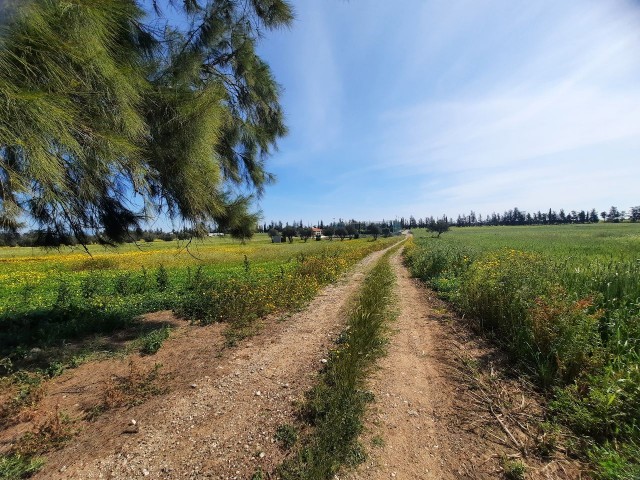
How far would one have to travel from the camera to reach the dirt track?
249 cm

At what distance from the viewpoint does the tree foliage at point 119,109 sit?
6.09 ft

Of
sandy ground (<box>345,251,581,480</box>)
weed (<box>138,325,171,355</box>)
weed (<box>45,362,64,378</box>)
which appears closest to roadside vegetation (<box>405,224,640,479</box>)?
sandy ground (<box>345,251,581,480</box>)

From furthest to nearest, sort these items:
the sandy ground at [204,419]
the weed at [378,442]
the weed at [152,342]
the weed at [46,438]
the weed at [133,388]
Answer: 1. the weed at [152,342]
2. the weed at [133,388]
3. the weed at [378,442]
4. the weed at [46,438]
5. the sandy ground at [204,419]

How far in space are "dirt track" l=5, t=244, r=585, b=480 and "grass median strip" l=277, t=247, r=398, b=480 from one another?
0.13 metres

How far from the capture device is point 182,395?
139 inches

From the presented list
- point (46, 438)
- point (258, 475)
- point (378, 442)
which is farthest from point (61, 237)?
point (378, 442)

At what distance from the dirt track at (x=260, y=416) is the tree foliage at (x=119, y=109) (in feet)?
6.70

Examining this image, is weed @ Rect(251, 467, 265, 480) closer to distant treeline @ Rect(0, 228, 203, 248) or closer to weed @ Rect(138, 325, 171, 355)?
distant treeline @ Rect(0, 228, 203, 248)

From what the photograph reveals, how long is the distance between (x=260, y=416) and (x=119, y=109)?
3212mm

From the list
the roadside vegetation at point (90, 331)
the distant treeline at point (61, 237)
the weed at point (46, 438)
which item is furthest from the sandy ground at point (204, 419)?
the distant treeline at point (61, 237)

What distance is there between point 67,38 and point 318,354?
4.64m

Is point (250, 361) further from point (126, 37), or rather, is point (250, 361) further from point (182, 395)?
point (126, 37)

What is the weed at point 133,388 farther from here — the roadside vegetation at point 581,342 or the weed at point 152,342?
the roadside vegetation at point 581,342

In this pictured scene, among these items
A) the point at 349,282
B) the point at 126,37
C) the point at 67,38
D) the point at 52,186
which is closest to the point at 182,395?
the point at 52,186
